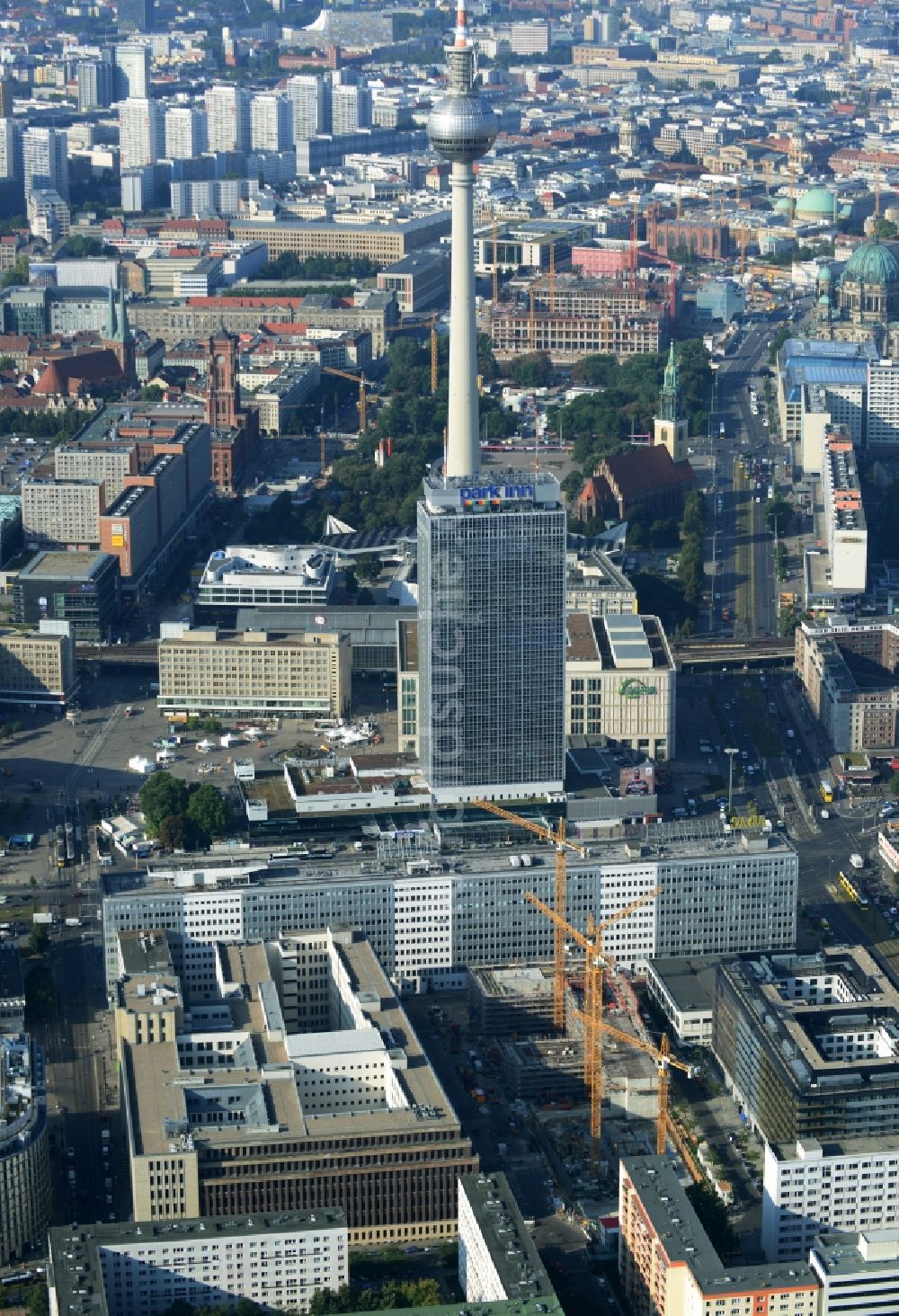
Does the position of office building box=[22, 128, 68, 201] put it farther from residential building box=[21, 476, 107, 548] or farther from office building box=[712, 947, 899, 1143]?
office building box=[712, 947, 899, 1143]

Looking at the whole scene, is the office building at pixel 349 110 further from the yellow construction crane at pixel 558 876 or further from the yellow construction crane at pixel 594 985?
the yellow construction crane at pixel 594 985

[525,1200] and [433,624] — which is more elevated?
[433,624]

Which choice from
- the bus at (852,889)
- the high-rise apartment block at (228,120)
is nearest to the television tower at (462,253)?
the bus at (852,889)

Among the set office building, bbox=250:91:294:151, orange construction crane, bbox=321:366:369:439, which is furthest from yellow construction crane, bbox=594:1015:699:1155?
office building, bbox=250:91:294:151

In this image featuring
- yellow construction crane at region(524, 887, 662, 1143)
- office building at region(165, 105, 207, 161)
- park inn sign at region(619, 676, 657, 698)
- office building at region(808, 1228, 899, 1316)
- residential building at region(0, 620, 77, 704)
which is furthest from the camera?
office building at region(165, 105, 207, 161)

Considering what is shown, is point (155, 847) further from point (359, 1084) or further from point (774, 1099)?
point (774, 1099)

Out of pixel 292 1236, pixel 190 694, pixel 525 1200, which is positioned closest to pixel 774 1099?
pixel 525 1200
